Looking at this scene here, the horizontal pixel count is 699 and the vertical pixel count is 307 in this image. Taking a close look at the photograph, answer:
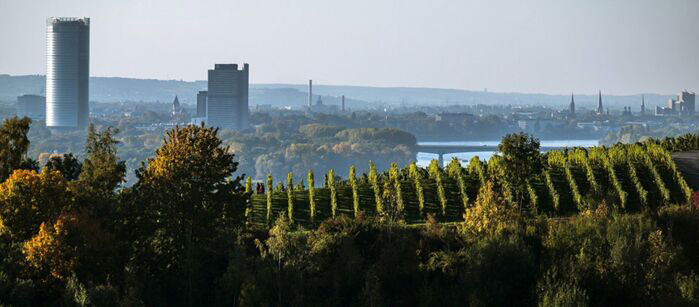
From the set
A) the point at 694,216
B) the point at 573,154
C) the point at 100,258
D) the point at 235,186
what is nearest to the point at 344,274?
the point at 235,186

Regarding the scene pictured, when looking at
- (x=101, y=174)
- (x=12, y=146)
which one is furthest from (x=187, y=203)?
(x=12, y=146)

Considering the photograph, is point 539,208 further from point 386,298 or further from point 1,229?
point 1,229

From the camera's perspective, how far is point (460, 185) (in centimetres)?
6234

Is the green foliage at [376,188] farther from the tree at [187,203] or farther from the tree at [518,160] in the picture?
the tree at [187,203]

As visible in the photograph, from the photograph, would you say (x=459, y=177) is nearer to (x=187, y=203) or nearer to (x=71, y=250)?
(x=187, y=203)

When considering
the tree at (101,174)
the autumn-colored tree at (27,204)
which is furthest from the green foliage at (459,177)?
the autumn-colored tree at (27,204)

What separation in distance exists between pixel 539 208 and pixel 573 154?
11056 millimetres

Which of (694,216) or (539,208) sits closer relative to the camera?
(694,216)

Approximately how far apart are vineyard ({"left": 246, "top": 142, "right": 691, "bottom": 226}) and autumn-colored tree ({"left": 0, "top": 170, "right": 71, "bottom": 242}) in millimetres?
12194

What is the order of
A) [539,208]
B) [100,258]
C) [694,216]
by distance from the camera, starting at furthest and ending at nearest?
[539,208] < [694,216] < [100,258]

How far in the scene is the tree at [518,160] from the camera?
2297 inches

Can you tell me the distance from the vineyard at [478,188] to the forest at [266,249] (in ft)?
13.4

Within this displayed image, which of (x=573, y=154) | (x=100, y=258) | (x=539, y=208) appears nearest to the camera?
(x=100, y=258)

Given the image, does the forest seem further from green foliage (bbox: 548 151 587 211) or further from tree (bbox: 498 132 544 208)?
green foliage (bbox: 548 151 587 211)
